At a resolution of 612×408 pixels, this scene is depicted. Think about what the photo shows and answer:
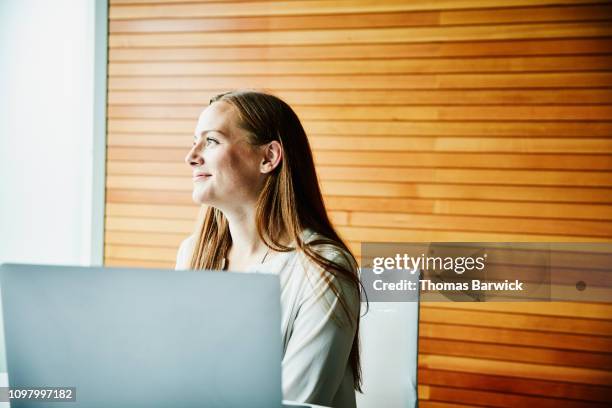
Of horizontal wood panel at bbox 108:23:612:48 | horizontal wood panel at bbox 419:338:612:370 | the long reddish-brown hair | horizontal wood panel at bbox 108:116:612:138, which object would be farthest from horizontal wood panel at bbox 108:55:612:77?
the long reddish-brown hair

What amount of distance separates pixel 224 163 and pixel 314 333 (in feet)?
1.92

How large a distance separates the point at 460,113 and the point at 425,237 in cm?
72

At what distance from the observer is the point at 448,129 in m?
3.31

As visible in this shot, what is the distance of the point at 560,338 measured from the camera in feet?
10.5

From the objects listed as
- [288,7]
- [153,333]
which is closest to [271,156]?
[153,333]

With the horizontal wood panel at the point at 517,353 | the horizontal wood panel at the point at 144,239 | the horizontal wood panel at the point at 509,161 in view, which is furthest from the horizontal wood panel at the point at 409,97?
the horizontal wood panel at the point at 517,353

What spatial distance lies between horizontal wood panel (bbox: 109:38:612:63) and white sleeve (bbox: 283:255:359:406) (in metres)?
2.26

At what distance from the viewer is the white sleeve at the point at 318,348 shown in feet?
4.04

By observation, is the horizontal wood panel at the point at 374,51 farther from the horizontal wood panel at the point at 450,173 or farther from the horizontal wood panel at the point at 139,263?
the horizontal wood panel at the point at 139,263

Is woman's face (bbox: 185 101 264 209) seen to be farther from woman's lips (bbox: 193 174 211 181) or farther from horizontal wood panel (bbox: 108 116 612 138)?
horizontal wood panel (bbox: 108 116 612 138)

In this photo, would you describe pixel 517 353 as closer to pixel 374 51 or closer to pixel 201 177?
pixel 374 51

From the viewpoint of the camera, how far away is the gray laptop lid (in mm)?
857

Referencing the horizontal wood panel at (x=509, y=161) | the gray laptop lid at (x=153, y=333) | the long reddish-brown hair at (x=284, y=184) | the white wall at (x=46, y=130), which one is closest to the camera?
the gray laptop lid at (x=153, y=333)

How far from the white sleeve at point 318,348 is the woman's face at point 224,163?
0.40 meters
